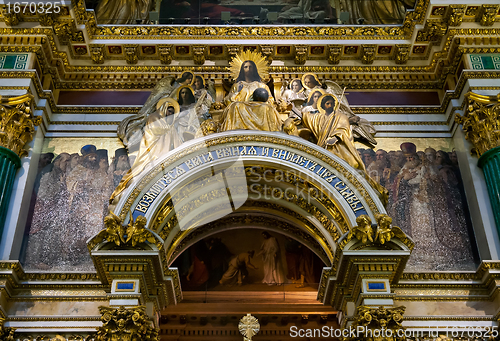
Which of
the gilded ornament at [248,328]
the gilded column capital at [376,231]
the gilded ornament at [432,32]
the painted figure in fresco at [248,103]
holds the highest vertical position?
the gilded ornament at [432,32]

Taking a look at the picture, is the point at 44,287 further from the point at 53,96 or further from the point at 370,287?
the point at 370,287

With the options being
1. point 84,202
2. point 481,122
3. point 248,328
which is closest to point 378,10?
point 481,122

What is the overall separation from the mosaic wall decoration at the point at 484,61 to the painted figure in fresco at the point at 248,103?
435cm

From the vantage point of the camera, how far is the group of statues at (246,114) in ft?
44.0

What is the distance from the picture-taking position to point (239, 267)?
52.5 feet

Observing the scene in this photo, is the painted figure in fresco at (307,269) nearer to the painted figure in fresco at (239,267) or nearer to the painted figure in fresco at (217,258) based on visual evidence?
the painted figure in fresco at (239,267)

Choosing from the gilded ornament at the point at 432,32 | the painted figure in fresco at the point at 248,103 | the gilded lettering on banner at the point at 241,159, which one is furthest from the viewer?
the gilded ornament at the point at 432,32

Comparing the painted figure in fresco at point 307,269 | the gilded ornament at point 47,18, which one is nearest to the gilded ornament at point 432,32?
the painted figure in fresco at point 307,269

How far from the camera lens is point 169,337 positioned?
50.2ft

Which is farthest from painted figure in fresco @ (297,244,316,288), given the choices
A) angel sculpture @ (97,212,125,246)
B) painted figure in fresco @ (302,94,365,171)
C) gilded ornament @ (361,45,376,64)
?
angel sculpture @ (97,212,125,246)

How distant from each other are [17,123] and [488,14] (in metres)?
10.1

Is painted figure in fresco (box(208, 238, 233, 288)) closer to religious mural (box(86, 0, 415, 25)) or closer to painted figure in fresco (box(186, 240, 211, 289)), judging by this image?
painted figure in fresco (box(186, 240, 211, 289))

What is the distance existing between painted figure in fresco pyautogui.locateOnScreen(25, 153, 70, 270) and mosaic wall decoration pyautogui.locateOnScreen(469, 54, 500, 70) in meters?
8.79

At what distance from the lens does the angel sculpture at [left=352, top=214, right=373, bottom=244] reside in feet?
37.0
